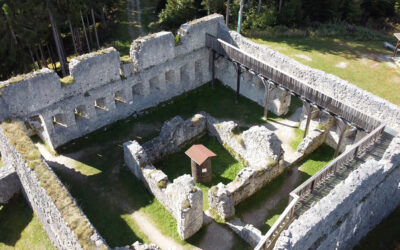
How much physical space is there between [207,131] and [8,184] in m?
10.5

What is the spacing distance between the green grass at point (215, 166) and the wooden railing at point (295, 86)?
16.3 ft

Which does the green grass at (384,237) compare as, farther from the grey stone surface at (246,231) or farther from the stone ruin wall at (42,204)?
the stone ruin wall at (42,204)

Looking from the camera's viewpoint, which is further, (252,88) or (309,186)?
(252,88)

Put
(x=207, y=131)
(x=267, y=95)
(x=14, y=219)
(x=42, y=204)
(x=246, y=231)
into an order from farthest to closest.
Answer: (x=267, y=95)
(x=207, y=131)
(x=14, y=219)
(x=246, y=231)
(x=42, y=204)

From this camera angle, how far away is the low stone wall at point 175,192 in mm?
14445

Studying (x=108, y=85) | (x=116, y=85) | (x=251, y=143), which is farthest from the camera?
(x=116, y=85)

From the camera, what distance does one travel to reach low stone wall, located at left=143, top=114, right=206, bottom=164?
18.9 m

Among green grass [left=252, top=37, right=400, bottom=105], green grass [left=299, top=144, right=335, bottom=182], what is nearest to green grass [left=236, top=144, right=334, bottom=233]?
green grass [left=299, top=144, right=335, bottom=182]

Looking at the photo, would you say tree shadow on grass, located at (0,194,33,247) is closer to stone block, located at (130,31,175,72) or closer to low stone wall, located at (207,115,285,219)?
low stone wall, located at (207,115,285,219)

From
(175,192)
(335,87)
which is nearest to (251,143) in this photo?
(175,192)

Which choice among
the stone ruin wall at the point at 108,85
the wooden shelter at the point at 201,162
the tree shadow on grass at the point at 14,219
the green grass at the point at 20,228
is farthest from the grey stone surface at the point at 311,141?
the tree shadow on grass at the point at 14,219

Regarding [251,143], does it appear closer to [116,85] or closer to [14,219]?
[116,85]

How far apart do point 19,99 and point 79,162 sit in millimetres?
4397

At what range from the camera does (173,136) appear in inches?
768
